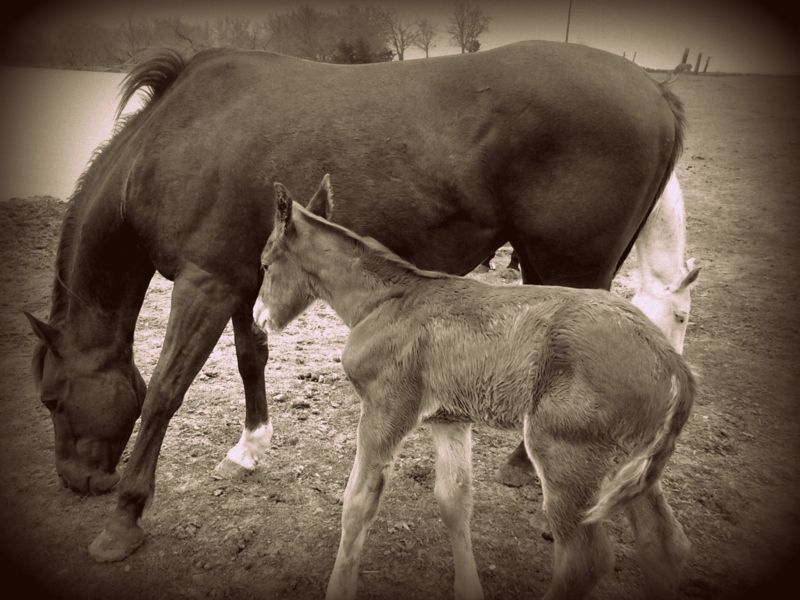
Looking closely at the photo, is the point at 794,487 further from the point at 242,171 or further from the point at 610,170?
the point at 242,171

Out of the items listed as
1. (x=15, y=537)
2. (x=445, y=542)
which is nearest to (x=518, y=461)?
(x=445, y=542)

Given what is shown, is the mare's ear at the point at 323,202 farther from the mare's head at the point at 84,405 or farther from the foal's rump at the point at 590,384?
the mare's head at the point at 84,405

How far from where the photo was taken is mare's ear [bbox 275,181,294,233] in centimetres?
265

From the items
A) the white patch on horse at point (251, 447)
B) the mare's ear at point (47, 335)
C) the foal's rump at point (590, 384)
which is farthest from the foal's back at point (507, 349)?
the mare's ear at point (47, 335)

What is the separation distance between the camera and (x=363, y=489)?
2.61 meters

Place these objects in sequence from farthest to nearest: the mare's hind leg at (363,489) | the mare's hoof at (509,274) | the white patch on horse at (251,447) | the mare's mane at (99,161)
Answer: the mare's hoof at (509,274) < the white patch on horse at (251,447) < the mare's mane at (99,161) < the mare's hind leg at (363,489)

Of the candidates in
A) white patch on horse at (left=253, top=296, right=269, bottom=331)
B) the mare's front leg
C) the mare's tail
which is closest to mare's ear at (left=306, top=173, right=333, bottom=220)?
white patch on horse at (left=253, top=296, right=269, bottom=331)

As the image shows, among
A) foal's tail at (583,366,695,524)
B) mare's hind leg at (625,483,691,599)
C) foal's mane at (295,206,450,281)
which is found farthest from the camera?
foal's mane at (295,206,450,281)

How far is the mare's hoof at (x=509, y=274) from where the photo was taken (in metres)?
8.19

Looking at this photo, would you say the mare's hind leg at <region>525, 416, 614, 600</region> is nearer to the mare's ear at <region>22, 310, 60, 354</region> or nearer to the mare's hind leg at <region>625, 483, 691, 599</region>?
the mare's hind leg at <region>625, 483, 691, 599</region>

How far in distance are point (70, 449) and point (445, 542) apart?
256 centimetres

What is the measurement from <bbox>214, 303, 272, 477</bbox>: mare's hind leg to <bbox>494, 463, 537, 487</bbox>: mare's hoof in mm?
1819

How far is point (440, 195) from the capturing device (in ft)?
10.3

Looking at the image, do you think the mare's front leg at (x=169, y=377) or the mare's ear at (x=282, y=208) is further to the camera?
the mare's front leg at (x=169, y=377)
